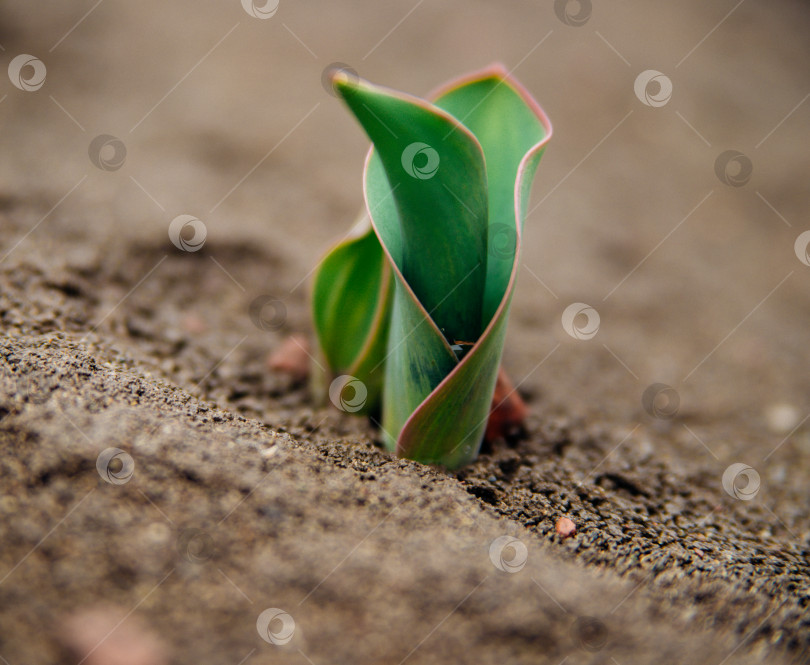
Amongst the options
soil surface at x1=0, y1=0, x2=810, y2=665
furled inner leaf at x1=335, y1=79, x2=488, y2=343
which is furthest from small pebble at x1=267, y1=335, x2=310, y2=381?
furled inner leaf at x1=335, y1=79, x2=488, y2=343

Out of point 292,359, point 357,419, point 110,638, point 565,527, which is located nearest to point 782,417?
point 565,527

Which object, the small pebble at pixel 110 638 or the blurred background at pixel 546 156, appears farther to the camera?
the blurred background at pixel 546 156

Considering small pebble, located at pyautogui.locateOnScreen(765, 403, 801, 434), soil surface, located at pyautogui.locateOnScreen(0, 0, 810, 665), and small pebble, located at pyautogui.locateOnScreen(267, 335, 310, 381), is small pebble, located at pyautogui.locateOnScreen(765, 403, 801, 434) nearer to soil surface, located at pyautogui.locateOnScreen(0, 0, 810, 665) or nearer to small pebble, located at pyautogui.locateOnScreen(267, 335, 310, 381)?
soil surface, located at pyautogui.locateOnScreen(0, 0, 810, 665)

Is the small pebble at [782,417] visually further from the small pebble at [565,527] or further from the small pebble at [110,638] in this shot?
the small pebble at [110,638]

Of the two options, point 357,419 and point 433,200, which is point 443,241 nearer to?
point 433,200

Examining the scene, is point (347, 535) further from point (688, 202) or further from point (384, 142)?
point (688, 202)

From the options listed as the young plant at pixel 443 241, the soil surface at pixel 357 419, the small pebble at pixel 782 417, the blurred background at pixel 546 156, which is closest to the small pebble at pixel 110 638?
the soil surface at pixel 357 419
